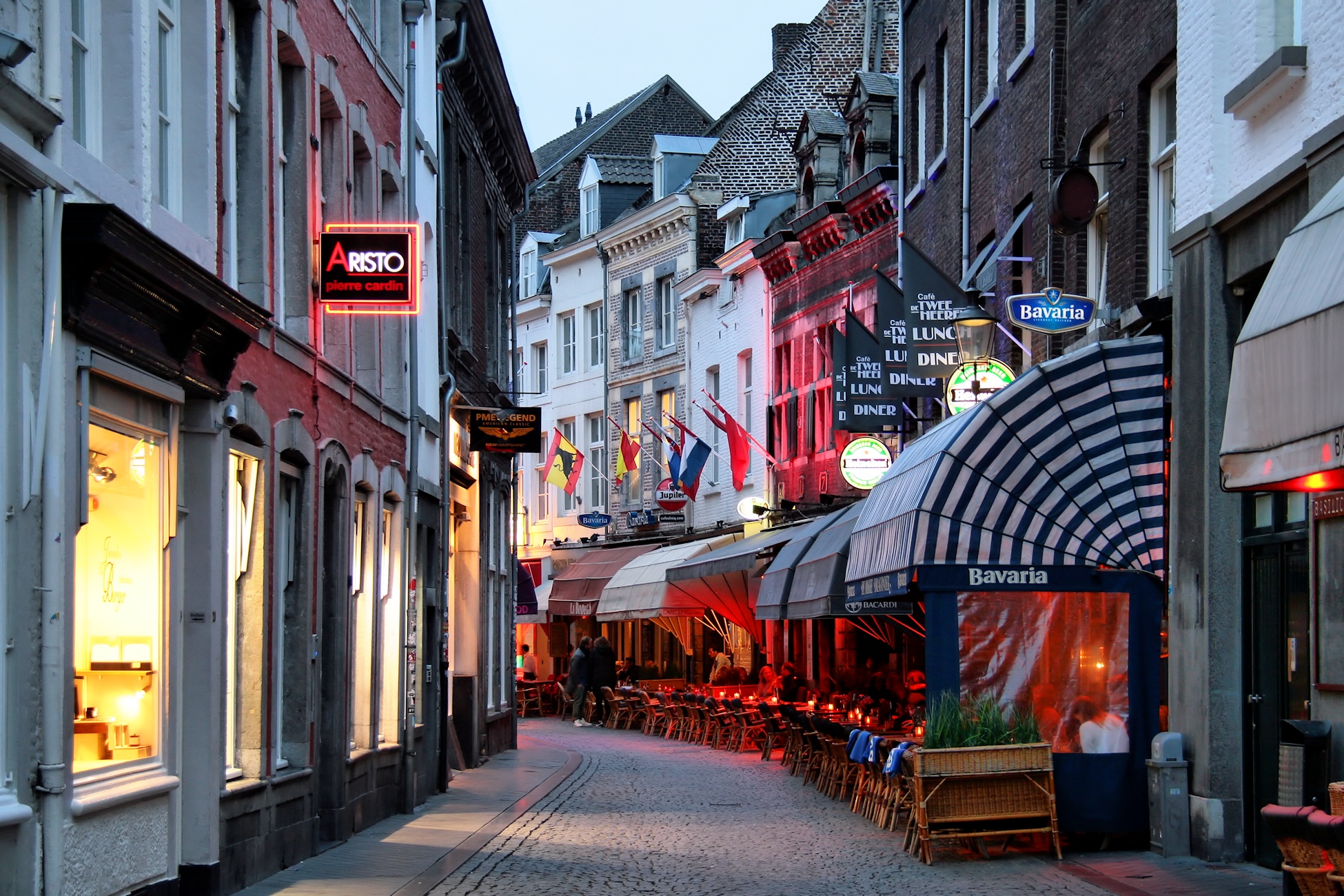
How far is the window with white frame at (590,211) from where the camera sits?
50875 mm

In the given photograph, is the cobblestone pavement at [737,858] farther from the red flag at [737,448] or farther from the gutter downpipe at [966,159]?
the red flag at [737,448]

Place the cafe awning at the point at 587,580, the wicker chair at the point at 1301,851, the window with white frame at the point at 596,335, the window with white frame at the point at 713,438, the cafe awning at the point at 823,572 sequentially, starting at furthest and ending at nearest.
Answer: the window with white frame at the point at 596,335
the cafe awning at the point at 587,580
the window with white frame at the point at 713,438
the cafe awning at the point at 823,572
the wicker chair at the point at 1301,851

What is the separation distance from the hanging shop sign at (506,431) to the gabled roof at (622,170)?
89.0 feet

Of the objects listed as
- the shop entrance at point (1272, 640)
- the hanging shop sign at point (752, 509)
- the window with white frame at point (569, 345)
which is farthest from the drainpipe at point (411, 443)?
the window with white frame at point (569, 345)

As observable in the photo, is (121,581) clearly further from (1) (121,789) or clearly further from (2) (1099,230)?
(2) (1099,230)

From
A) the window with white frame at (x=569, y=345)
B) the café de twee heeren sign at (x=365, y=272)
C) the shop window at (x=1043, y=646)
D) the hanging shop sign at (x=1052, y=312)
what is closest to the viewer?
the shop window at (x=1043, y=646)

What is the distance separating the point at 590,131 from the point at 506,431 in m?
37.4

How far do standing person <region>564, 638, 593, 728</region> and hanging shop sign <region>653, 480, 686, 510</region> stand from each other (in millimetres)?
3685

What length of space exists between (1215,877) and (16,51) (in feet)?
30.1

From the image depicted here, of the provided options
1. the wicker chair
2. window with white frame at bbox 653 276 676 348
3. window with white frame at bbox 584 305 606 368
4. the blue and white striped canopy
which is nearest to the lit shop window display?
the wicker chair

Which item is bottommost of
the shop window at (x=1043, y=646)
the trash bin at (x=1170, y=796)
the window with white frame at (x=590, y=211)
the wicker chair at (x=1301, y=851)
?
the trash bin at (x=1170, y=796)

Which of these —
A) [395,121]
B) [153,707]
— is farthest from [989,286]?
[153,707]

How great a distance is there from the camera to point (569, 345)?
168 feet

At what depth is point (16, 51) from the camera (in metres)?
8.07
